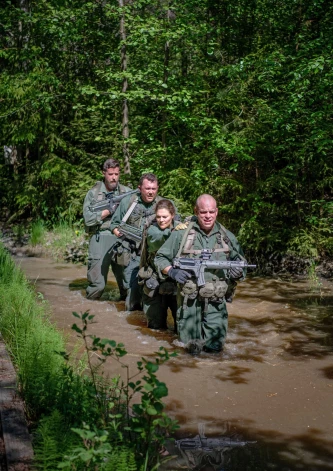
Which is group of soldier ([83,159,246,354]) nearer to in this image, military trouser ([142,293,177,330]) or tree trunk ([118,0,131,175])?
military trouser ([142,293,177,330])

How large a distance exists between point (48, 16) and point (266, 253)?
6.70m

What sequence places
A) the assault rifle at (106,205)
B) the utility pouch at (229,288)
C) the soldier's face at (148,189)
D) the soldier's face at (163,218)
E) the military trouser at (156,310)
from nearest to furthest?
the utility pouch at (229,288) < the soldier's face at (163,218) < the military trouser at (156,310) < the soldier's face at (148,189) < the assault rifle at (106,205)

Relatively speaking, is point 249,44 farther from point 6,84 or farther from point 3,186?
point 3,186

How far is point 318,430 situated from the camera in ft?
14.7

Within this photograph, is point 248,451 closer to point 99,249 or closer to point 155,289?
point 155,289

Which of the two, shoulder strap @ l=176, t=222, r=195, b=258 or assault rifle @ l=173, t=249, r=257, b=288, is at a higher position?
shoulder strap @ l=176, t=222, r=195, b=258

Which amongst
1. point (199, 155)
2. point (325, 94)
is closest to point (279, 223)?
point (199, 155)

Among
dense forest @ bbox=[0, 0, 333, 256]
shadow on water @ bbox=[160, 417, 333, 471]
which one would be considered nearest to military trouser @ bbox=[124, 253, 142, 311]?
dense forest @ bbox=[0, 0, 333, 256]

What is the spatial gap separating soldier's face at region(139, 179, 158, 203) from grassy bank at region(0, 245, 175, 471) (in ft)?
8.05

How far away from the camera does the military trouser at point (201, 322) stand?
647 cm

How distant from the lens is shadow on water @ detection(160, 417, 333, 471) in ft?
12.9

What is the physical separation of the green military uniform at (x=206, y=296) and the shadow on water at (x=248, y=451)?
1.98 metres

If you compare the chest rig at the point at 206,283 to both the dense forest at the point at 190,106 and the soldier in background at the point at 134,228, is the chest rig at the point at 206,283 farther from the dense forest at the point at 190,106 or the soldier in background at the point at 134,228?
the dense forest at the point at 190,106

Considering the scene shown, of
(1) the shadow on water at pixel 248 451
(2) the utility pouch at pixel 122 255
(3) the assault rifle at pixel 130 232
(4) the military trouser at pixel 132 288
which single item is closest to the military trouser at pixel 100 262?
(4) the military trouser at pixel 132 288
